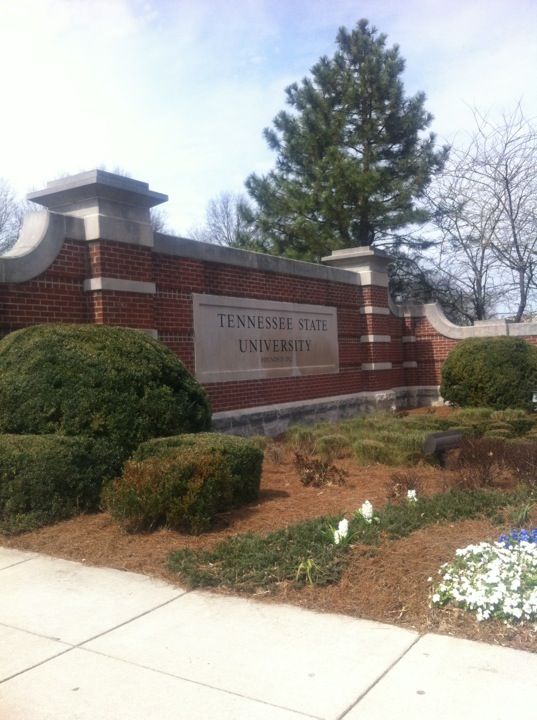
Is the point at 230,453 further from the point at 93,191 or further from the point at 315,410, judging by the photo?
the point at 315,410

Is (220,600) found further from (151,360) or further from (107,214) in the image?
(107,214)

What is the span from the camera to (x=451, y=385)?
15.1 meters

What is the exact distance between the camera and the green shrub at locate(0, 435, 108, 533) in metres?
6.52

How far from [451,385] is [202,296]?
629 centimetres

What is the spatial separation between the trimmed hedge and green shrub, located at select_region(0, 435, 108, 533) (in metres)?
0.32

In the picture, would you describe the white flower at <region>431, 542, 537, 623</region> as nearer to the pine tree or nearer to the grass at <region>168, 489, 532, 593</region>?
the grass at <region>168, 489, 532, 593</region>

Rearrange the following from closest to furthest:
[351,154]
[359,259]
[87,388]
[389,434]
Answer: [87,388] → [389,434] → [359,259] → [351,154]

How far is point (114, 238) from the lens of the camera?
31.1 ft

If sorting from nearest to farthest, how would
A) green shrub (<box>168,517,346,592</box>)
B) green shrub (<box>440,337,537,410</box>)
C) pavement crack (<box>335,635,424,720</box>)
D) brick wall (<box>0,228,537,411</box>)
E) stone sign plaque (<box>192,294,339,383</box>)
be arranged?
pavement crack (<box>335,635,424,720</box>) → green shrub (<box>168,517,346,592</box>) → brick wall (<box>0,228,537,411</box>) → stone sign plaque (<box>192,294,339,383</box>) → green shrub (<box>440,337,537,410</box>)

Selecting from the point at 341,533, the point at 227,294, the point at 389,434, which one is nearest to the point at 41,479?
the point at 341,533

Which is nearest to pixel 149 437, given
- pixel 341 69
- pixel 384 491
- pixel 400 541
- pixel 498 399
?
pixel 384 491

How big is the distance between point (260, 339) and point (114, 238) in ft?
12.3

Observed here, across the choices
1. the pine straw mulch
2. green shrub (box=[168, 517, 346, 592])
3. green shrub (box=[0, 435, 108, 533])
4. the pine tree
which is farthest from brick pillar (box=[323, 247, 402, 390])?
green shrub (box=[168, 517, 346, 592])

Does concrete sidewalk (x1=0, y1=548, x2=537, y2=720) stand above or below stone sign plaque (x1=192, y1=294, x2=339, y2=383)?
below
